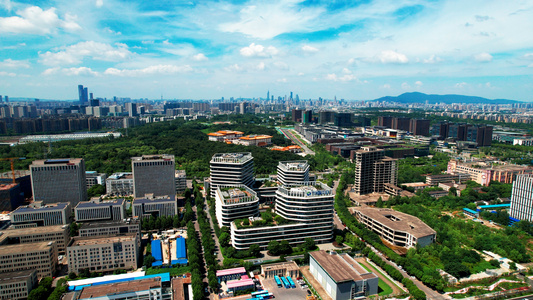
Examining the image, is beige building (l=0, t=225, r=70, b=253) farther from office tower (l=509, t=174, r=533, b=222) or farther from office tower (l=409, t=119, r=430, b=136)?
office tower (l=409, t=119, r=430, b=136)

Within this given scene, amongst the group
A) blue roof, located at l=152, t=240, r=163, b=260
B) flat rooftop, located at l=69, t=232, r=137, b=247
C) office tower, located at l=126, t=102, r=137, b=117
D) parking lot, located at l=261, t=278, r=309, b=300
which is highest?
office tower, located at l=126, t=102, r=137, b=117

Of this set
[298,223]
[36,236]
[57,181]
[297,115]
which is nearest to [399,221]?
[298,223]

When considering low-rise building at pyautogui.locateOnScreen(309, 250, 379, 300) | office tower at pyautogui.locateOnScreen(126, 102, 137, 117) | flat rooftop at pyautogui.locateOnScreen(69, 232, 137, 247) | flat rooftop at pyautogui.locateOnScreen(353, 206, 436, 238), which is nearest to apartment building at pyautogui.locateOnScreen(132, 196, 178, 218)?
flat rooftop at pyautogui.locateOnScreen(69, 232, 137, 247)

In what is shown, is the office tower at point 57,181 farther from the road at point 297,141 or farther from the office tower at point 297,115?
the office tower at point 297,115

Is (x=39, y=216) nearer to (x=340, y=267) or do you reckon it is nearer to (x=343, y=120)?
(x=340, y=267)

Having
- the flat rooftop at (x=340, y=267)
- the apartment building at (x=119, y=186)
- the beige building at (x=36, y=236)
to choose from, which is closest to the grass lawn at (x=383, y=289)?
the flat rooftop at (x=340, y=267)

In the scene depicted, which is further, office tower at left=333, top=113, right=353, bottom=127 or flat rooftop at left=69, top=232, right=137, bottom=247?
office tower at left=333, top=113, right=353, bottom=127
